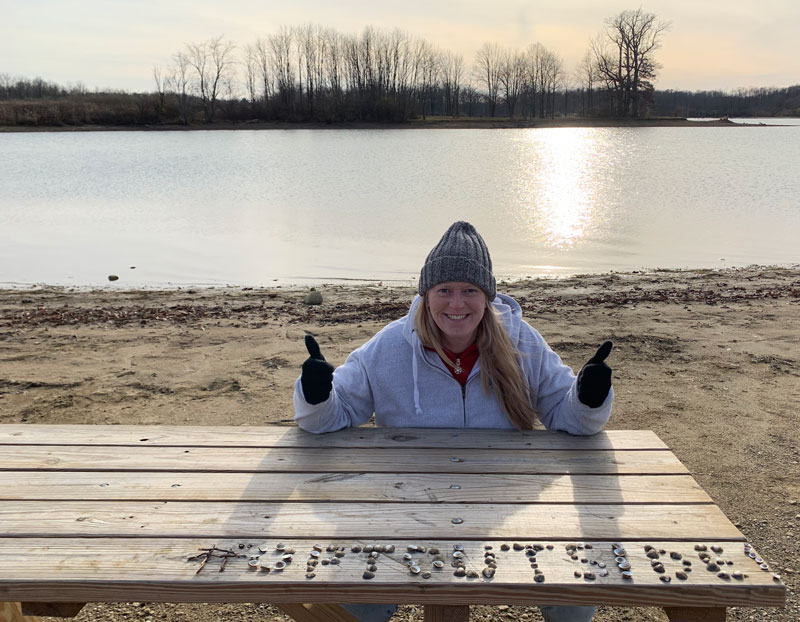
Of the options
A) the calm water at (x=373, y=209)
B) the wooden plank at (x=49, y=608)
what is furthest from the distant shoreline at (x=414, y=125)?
the wooden plank at (x=49, y=608)

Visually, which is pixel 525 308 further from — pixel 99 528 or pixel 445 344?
pixel 99 528

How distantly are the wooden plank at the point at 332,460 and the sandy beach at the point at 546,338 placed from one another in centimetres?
101

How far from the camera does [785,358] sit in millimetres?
5824

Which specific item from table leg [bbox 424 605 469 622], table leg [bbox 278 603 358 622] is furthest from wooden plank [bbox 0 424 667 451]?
table leg [bbox 424 605 469 622]

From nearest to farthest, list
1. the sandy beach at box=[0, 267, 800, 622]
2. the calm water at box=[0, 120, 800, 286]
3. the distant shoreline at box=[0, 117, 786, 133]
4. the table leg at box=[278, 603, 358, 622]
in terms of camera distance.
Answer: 1. the table leg at box=[278, 603, 358, 622]
2. the sandy beach at box=[0, 267, 800, 622]
3. the calm water at box=[0, 120, 800, 286]
4. the distant shoreline at box=[0, 117, 786, 133]

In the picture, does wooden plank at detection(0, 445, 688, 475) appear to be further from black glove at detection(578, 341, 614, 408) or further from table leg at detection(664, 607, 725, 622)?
table leg at detection(664, 607, 725, 622)

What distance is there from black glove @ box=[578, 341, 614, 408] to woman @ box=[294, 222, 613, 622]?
0.17m

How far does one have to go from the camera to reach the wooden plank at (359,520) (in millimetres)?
1846

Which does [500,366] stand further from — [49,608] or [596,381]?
[49,608]

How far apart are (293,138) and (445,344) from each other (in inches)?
1901

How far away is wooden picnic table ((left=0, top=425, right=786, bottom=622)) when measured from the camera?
1.64m

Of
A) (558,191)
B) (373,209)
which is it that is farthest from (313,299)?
(558,191)

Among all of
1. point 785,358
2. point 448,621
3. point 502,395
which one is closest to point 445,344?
point 502,395

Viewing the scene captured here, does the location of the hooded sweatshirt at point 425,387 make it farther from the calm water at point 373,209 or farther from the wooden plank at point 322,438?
the calm water at point 373,209
